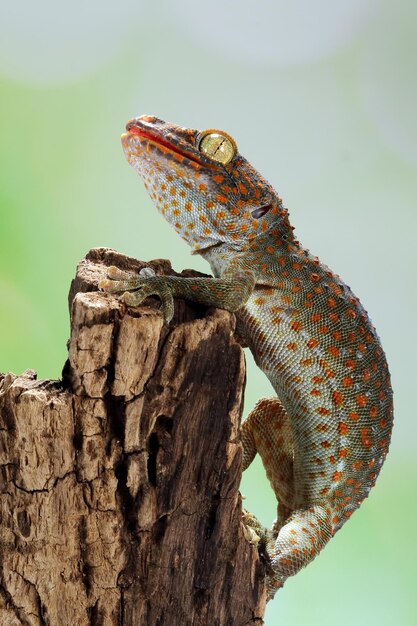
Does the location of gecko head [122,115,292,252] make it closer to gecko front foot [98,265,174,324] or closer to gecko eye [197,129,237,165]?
gecko eye [197,129,237,165]

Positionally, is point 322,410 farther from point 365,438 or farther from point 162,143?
point 162,143

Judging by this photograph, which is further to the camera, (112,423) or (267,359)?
(267,359)

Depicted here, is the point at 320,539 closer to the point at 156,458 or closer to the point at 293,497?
the point at 293,497

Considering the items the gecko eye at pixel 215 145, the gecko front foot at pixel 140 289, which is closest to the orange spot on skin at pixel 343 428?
the gecko front foot at pixel 140 289

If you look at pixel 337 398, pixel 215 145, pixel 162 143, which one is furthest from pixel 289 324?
pixel 162 143

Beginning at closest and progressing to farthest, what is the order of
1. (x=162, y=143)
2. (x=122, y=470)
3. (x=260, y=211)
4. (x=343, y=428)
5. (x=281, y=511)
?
(x=122, y=470)
(x=162, y=143)
(x=260, y=211)
(x=343, y=428)
(x=281, y=511)

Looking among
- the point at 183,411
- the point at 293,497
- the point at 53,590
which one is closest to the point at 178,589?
the point at 53,590

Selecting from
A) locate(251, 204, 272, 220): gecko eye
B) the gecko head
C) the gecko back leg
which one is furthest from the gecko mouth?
the gecko back leg
